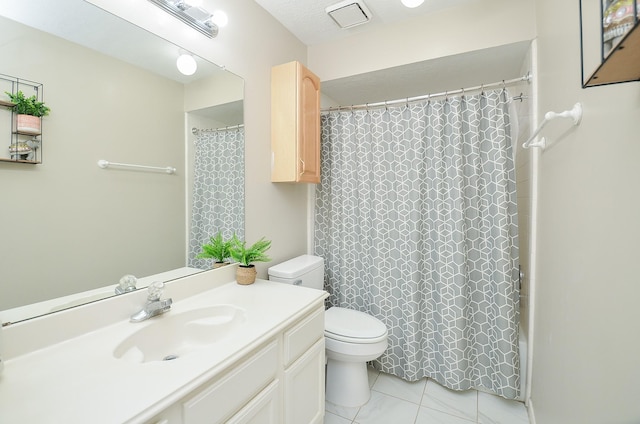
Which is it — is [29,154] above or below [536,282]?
above

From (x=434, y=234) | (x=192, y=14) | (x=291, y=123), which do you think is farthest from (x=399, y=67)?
(x=192, y=14)

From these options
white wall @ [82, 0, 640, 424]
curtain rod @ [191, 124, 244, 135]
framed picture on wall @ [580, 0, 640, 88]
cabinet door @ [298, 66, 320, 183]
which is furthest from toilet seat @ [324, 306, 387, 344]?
framed picture on wall @ [580, 0, 640, 88]

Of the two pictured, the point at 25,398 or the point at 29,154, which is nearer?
the point at 25,398

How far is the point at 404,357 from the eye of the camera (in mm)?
1975

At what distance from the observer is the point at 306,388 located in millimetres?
1284

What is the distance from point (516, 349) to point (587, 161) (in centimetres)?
138

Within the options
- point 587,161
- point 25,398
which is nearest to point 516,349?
point 587,161

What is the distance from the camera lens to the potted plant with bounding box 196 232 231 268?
1.45m

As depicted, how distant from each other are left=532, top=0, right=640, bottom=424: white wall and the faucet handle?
1442mm

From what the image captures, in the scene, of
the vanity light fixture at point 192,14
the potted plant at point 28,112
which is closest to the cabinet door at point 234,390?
the potted plant at point 28,112

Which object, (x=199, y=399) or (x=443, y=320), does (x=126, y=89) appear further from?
(x=443, y=320)

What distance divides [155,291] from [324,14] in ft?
6.31

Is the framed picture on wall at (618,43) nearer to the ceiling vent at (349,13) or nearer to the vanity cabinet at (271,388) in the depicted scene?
the vanity cabinet at (271,388)

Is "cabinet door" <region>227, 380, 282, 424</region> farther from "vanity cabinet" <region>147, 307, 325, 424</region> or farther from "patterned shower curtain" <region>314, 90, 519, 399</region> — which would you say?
"patterned shower curtain" <region>314, 90, 519, 399</region>
